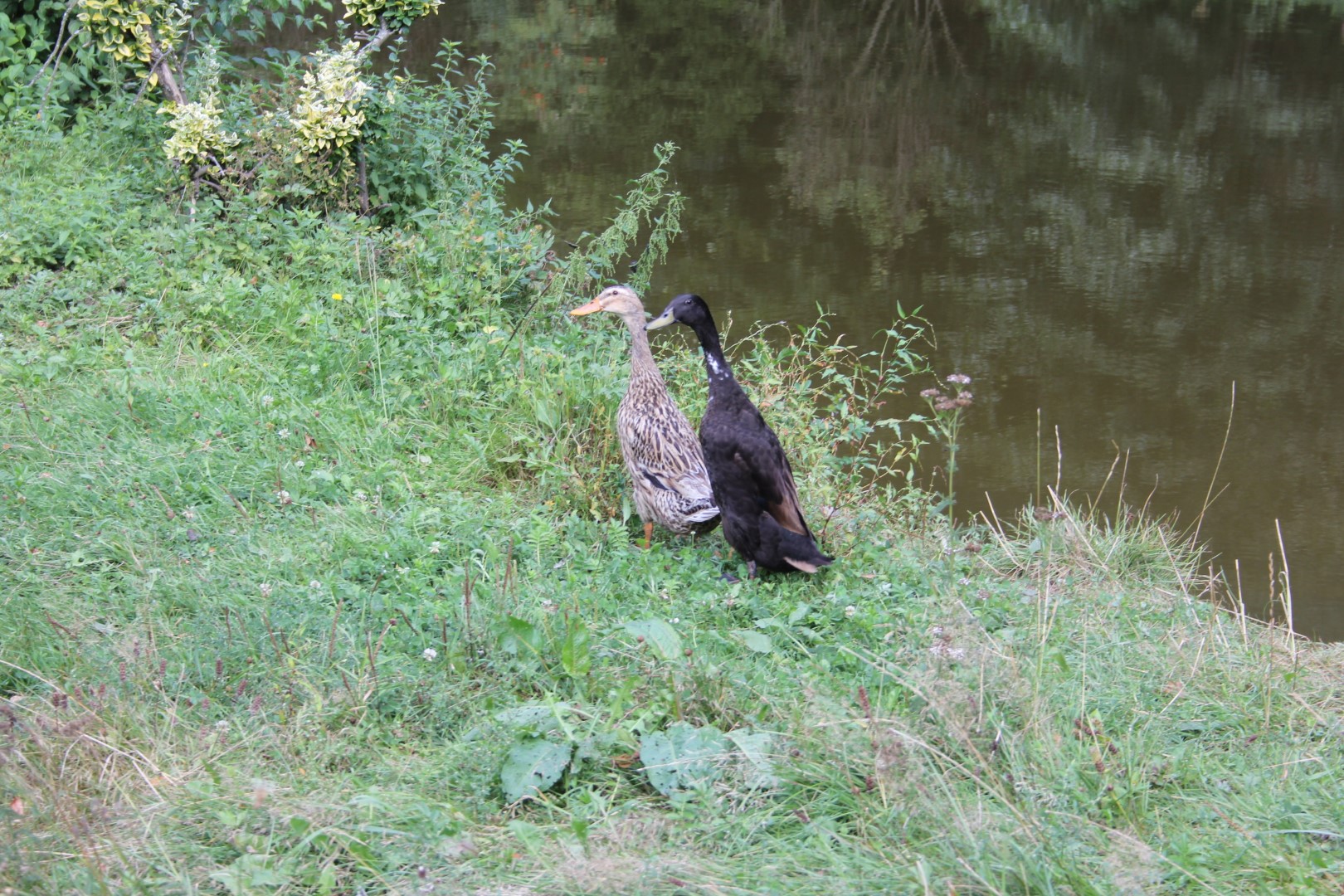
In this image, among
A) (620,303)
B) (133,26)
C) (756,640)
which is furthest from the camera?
(133,26)

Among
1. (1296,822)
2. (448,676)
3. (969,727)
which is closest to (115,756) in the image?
(448,676)

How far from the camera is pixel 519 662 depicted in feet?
10.4

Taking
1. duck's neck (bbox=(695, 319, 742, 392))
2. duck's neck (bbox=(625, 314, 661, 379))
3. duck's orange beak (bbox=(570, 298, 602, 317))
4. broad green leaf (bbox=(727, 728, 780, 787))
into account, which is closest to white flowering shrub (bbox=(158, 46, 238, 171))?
duck's orange beak (bbox=(570, 298, 602, 317))

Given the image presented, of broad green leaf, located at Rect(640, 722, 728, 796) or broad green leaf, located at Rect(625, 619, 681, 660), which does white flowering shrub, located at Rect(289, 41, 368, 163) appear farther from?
broad green leaf, located at Rect(640, 722, 728, 796)

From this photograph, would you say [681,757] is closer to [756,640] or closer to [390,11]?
[756,640]

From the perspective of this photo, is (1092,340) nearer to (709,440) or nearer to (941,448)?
(941,448)

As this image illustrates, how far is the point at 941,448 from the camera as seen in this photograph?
620 cm

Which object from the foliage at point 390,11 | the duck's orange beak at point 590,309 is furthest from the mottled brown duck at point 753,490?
the foliage at point 390,11

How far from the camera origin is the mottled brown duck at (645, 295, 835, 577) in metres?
3.91

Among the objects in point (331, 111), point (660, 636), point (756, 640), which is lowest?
point (756, 640)

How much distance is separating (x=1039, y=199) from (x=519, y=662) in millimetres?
8179

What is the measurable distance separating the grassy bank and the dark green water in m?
1.44

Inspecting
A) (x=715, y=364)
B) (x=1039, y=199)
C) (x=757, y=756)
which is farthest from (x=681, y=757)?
(x=1039, y=199)

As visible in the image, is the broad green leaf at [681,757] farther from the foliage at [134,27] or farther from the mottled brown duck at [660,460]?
the foliage at [134,27]
